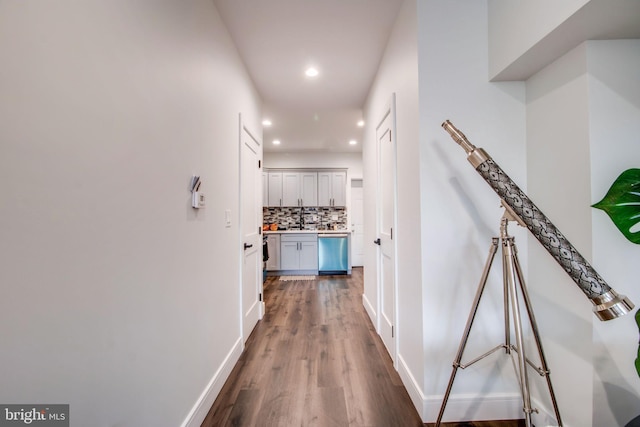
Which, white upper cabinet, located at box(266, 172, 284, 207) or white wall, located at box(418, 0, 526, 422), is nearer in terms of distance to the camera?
white wall, located at box(418, 0, 526, 422)

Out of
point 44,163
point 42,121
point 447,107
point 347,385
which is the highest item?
point 447,107

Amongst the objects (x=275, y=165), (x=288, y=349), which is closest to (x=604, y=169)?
(x=288, y=349)

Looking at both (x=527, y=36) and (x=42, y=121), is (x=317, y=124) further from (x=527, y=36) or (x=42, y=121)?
(x=42, y=121)

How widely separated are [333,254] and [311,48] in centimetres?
379

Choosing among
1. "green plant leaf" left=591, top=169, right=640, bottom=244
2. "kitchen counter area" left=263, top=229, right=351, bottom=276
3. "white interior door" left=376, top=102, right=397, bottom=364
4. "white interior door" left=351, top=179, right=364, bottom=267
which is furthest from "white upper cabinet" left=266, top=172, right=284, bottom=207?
"green plant leaf" left=591, top=169, right=640, bottom=244

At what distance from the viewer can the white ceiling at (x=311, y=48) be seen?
5.91 ft

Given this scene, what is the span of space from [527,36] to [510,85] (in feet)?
1.08

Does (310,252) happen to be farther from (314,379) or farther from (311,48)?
(311,48)

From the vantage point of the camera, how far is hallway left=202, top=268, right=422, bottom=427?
153cm

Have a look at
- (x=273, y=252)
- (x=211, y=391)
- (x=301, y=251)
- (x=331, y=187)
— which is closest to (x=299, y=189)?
(x=331, y=187)

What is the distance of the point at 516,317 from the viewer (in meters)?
1.02

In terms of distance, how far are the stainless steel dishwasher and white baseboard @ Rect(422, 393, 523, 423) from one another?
3.81 meters

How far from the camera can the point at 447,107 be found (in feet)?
4.82

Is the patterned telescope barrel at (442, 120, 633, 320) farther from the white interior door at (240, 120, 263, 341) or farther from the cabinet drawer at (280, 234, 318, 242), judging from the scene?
the cabinet drawer at (280, 234, 318, 242)
